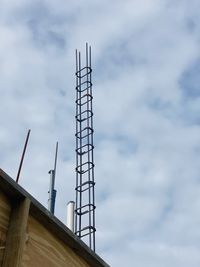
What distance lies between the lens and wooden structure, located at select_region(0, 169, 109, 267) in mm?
2818

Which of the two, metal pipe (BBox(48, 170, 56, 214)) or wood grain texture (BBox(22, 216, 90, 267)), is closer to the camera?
wood grain texture (BBox(22, 216, 90, 267))

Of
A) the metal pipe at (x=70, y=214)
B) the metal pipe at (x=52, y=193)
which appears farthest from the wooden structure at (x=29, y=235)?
the metal pipe at (x=52, y=193)

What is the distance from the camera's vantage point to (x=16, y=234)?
2863mm

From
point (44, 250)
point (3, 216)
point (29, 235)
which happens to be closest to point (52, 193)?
point (44, 250)

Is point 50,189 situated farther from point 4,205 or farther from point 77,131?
point 4,205

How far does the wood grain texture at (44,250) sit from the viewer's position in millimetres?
3051

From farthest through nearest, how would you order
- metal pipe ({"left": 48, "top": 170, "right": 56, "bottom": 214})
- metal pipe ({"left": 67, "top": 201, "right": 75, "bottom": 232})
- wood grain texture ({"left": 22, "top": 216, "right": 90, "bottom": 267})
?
metal pipe ({"left": 48, "top": 170, "right": 56, "bottom": 214}), metal pipe ({"left": 67, "top": 201, "right": 75, "bottom": 232}), wood grain texture ({"left": 22, "top": 216, "right": 90, "bottom": 267})

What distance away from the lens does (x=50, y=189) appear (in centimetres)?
1164

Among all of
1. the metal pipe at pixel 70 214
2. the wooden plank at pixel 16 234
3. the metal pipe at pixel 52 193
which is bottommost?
the wooden plank at pixel 16 234

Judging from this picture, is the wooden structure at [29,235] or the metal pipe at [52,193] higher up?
the metal pipe at [52,193]

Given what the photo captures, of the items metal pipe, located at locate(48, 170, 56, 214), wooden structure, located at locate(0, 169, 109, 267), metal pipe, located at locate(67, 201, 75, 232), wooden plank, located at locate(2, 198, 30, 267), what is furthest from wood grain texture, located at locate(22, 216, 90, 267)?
metal pipe, located at locate(48, 170, 56, 214)

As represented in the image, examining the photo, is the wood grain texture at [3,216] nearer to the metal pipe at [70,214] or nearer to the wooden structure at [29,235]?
the wooden structure at [29,235]

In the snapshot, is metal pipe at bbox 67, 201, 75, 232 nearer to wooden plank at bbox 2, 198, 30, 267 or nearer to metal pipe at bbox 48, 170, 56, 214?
metal pipe at bbox 48, 170, 56, 214

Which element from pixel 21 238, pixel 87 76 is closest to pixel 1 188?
pixel 21 238
